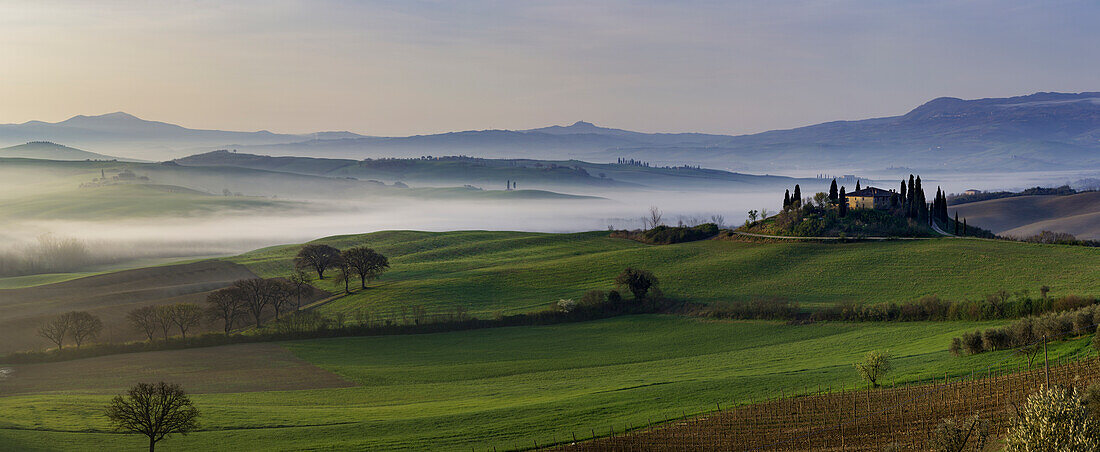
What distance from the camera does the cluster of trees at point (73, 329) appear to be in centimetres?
8138

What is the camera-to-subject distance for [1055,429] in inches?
934

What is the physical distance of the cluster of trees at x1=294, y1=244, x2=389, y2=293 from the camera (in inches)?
4515

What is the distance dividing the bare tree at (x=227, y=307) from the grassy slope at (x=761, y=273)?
11.9 m

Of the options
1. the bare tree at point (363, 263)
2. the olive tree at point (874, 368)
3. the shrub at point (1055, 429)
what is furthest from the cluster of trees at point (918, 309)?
the shrub at point (1055, 429)

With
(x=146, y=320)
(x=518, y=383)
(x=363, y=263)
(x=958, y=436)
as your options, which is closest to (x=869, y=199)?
(x=363, y=263)

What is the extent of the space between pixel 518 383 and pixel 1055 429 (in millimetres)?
44631

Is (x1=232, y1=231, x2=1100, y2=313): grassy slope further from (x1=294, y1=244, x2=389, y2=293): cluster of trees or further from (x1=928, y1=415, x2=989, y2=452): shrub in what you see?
(x1=928, y1=415, x2=989, y2=452): shrub

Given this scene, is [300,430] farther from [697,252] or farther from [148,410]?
[697,252]

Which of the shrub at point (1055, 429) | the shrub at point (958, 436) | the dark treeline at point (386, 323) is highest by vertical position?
the shrub at point (1055, 429)

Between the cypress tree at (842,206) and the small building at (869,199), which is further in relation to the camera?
the small building at (869,199)

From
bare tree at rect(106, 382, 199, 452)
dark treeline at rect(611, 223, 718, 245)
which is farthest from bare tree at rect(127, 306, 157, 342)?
dark treeline at rect(611, 223, 718, 245)

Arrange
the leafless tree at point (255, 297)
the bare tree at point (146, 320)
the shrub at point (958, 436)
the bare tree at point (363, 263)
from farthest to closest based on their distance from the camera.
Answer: the bare tree at point (363, 263)
the leafless tree at point (255, 297)
the bare tree at point (146, 320)
the shrub at point (958, 436)

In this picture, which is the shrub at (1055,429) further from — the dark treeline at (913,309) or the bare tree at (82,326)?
the bare tree at (82,326)

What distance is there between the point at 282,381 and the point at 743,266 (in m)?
65.6
